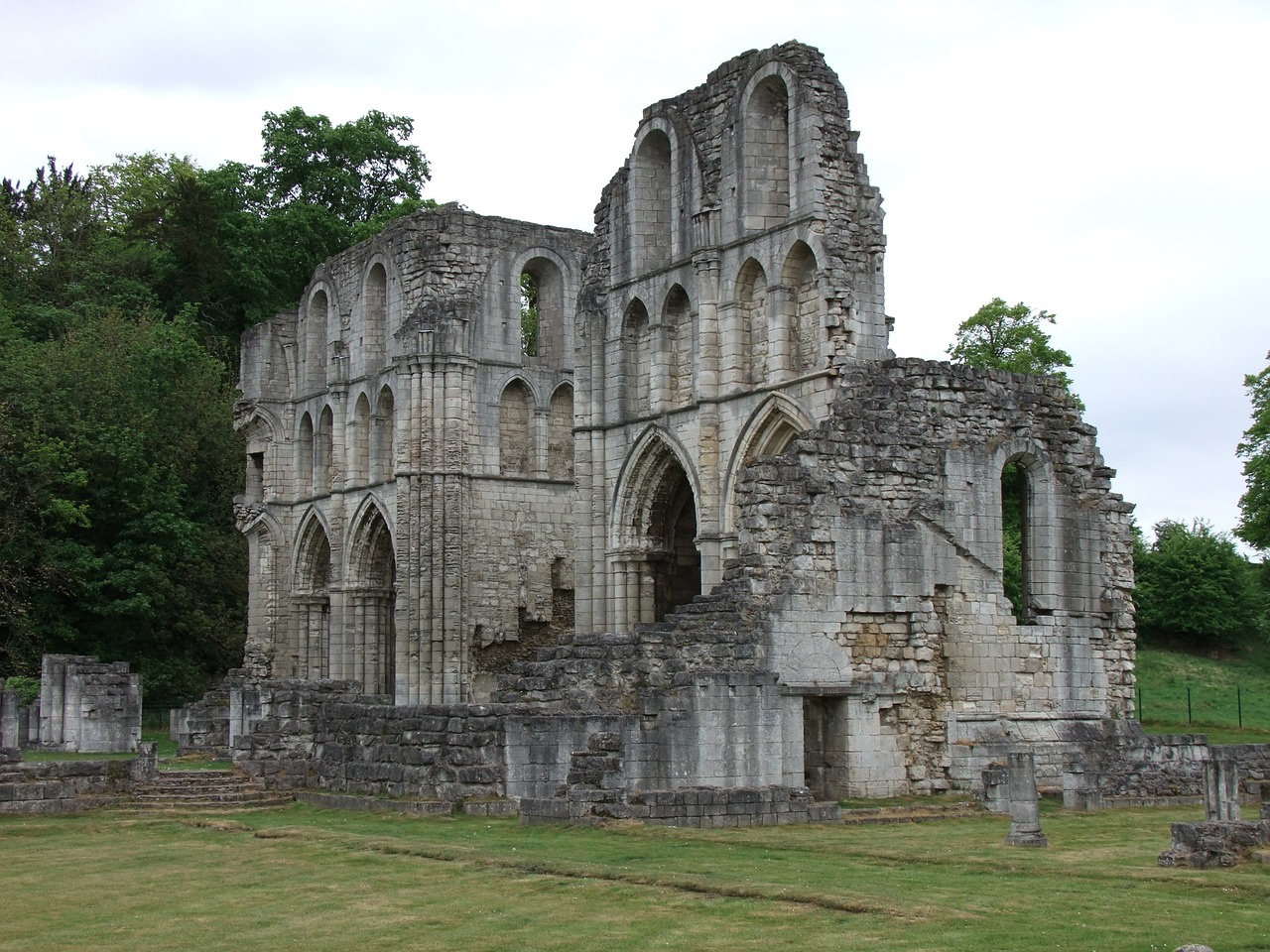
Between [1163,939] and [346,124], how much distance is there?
45453 millimetres

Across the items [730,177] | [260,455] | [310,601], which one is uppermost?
[730,177]

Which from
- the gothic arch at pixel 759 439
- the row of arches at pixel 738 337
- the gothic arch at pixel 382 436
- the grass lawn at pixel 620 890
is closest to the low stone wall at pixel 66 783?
the grass lawn at pixel 620 890

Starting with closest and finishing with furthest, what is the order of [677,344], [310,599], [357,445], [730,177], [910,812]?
1. [910,812]
2. [730,177]
3. [677,344]
4. [357,445]
5. [310,599]

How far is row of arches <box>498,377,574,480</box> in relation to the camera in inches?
1513

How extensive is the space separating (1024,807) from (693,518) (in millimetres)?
15015

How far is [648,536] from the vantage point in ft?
100

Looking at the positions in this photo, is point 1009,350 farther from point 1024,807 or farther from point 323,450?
point 1024,807

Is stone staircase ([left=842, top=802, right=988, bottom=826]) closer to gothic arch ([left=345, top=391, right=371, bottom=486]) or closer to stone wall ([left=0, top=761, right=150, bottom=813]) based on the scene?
stone wall ([left=0, top=761, right=150, bottom=813])

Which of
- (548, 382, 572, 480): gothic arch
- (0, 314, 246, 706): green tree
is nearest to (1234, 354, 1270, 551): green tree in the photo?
(548, 382, 572, 480): gothic arch

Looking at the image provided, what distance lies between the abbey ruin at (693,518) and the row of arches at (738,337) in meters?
0.06

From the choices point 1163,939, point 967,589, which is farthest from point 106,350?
point 1163,939

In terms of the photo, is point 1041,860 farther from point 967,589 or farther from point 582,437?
point 582,437

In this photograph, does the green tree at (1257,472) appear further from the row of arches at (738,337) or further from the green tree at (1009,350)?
the row of arches at (738,337)

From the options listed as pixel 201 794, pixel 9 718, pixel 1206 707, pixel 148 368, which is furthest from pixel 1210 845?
pixel 148 368
